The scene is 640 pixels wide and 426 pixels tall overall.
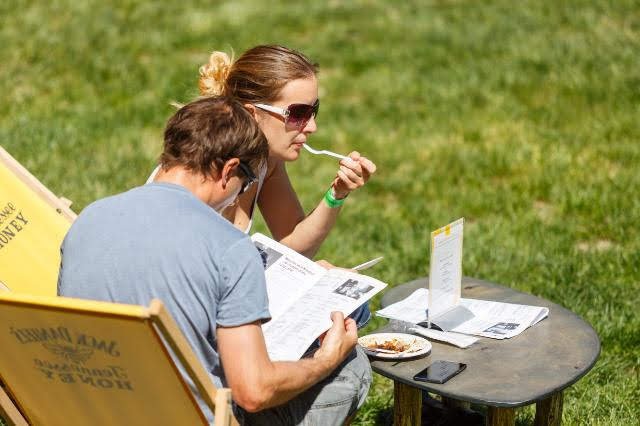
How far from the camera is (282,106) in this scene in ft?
12.0

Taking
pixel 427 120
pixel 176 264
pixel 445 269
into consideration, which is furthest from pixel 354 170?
pixel 427 120

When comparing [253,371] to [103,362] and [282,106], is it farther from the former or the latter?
[282,106]

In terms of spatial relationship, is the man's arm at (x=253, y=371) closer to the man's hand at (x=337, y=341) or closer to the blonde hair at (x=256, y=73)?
the man's hand at (x=337, y=341)

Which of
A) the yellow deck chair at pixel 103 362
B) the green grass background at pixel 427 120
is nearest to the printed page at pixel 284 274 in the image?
the yellow deck chair at pixel 103 362

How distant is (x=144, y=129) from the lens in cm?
759

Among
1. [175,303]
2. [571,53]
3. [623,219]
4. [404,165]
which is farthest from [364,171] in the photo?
[571,53]

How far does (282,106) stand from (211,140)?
3.34 feet

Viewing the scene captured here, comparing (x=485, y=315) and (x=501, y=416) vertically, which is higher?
(x=485, y=315)

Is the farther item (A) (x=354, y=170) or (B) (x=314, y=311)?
(A) (x=354, y=170)

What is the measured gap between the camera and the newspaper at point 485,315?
343cm

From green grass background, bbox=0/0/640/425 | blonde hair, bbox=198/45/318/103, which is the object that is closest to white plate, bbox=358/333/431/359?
green grass background, bbox=0/0/640/425

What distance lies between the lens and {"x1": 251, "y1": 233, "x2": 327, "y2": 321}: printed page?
316cm

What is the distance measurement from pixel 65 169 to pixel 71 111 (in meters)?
1.29

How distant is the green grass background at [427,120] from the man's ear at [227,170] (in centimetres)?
169
